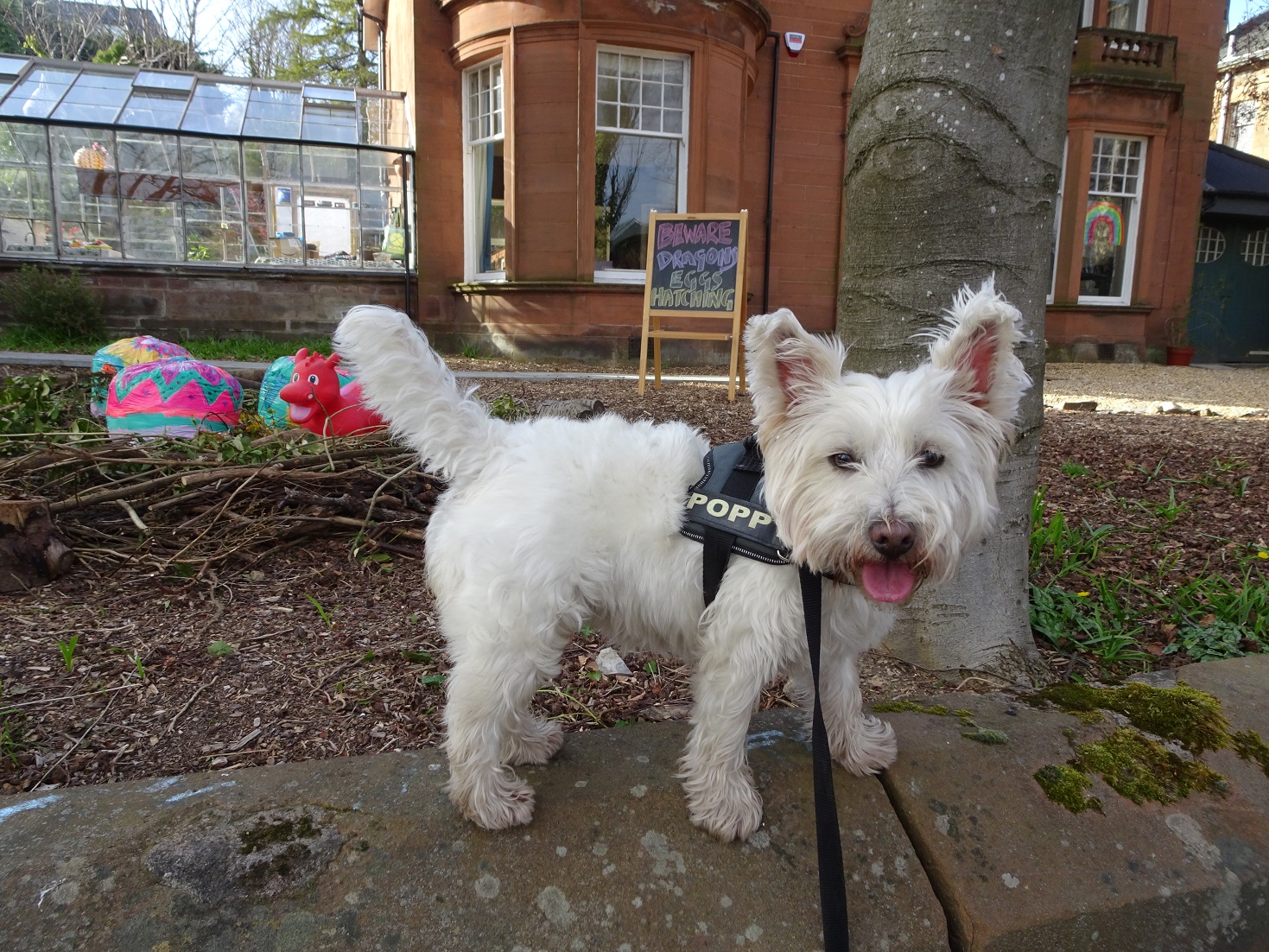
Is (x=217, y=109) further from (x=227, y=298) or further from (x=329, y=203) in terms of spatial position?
(x=227, y=298)

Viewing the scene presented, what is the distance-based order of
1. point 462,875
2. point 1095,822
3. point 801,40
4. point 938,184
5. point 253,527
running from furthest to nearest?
1. point 801,40
2. point 253,527
3. point 938,184
4. point 1095,822
5. point 462,875

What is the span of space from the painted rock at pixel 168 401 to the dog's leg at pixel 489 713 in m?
3.74

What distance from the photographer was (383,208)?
13617 millimetres

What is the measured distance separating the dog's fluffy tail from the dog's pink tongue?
1067 mm

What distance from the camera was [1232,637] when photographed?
334cm

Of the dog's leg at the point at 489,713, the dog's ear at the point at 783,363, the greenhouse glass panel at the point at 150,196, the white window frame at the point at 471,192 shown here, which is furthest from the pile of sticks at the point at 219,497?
the greenhouse glass panel at the point at 150,196

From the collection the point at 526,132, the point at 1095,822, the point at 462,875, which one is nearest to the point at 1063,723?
the point at 1095,822

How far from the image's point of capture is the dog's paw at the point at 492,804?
1.93m

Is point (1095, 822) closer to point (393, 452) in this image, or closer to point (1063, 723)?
point (1063, 723)

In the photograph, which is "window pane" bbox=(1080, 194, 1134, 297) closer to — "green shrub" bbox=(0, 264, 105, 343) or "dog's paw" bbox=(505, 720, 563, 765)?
"dog's paw" bbox=(505, 720, 563, 765)

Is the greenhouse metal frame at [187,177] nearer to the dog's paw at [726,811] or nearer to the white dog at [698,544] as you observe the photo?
the white dog at [698,544]

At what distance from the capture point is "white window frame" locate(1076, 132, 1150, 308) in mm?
15781

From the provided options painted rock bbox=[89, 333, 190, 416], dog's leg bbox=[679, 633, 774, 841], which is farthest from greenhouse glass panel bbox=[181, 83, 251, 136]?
dog's leg bbox=[679, 633, 774, 841]

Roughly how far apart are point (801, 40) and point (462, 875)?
1441 cm
